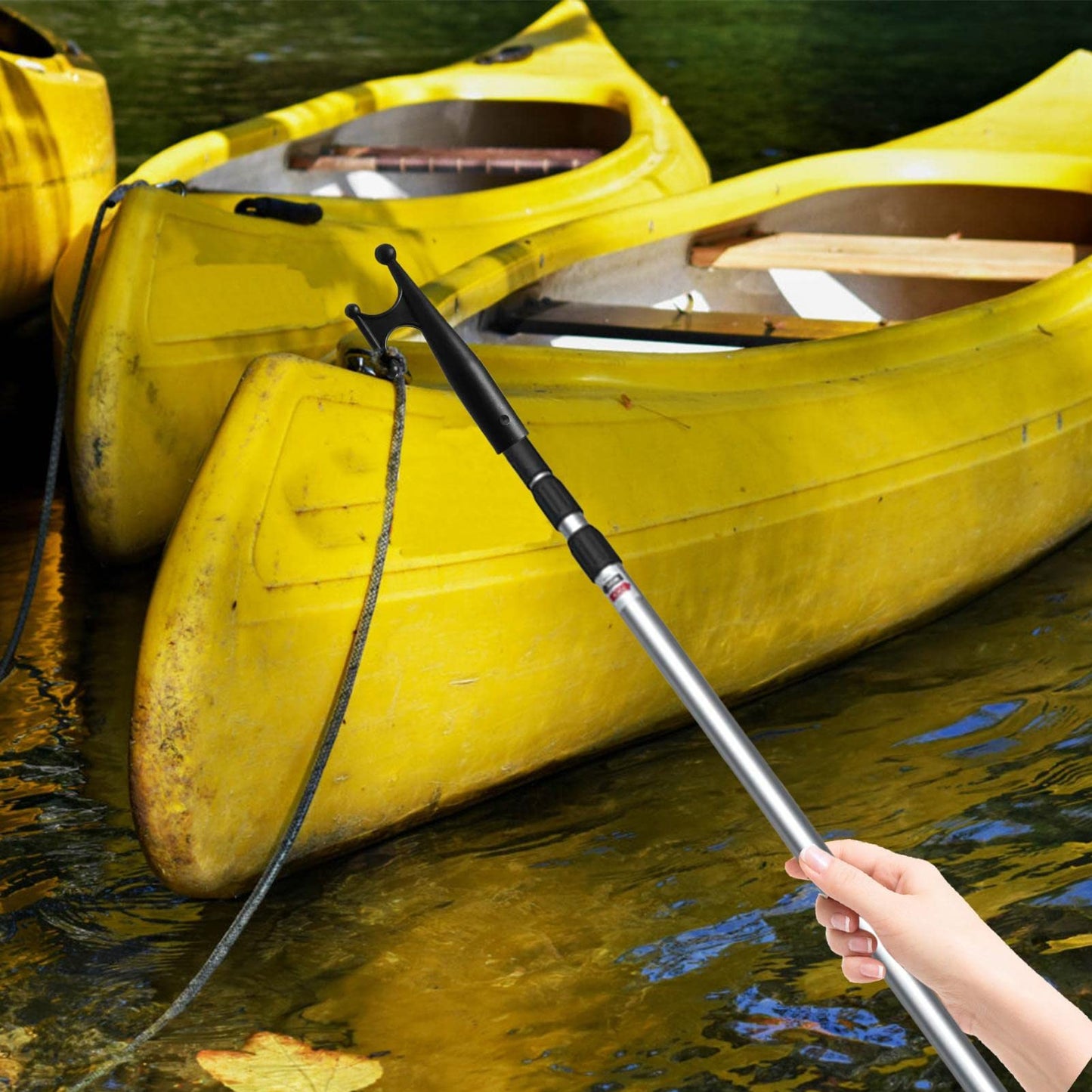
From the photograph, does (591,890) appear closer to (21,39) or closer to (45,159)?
(45,159)

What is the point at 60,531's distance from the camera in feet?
15.4

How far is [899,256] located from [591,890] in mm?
2757

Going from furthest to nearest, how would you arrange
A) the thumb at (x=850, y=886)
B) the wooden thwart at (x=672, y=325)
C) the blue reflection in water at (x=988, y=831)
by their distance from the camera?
the wooden thwart at (x=672, y=325), the blue reflection in water at (x=988, y=831), the thumb at (x=850, y=886)

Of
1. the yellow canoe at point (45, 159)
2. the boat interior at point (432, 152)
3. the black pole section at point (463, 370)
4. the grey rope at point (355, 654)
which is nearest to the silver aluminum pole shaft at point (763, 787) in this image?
the black pole section at point (463, 370)

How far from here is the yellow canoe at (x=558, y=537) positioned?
2.69 meters

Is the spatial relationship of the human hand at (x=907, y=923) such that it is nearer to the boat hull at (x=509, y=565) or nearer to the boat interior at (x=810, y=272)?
the boat hull at (x=509, y=565)

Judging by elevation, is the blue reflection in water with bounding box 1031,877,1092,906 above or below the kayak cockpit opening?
below

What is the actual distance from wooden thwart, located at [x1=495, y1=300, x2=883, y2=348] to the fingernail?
289 cm

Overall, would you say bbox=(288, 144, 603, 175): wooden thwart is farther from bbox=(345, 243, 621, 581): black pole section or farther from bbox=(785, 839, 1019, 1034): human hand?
bbox=(785, 839, 1019, 1034): human hand

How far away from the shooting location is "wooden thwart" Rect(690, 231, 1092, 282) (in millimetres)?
4914

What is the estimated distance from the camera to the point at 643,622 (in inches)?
70.4

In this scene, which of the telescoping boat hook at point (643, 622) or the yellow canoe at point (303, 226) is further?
the yellow canoe at point (303, 226)

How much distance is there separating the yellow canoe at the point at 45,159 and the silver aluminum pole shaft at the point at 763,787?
15.1 feet

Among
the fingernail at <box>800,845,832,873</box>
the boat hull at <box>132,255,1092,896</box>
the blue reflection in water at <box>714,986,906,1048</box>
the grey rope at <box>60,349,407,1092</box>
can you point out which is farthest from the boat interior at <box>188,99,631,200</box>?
the fingernail at <box>800,845,832,873</box>
